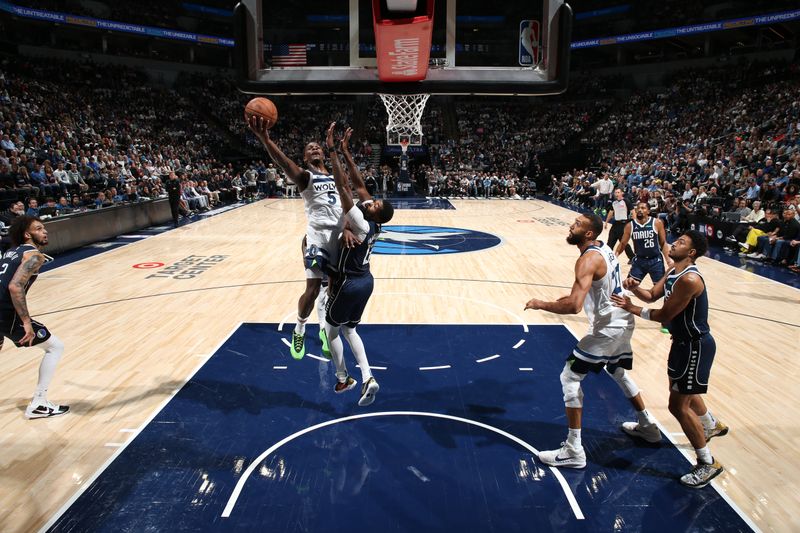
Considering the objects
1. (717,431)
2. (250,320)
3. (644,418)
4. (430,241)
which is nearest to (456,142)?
(430,241)

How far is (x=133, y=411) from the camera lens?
4891 millimetres

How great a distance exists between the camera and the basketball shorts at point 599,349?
3.93 metres

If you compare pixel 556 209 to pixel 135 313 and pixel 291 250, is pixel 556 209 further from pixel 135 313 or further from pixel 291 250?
pixel 135 313

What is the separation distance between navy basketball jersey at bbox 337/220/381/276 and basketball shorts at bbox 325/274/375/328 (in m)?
0.06

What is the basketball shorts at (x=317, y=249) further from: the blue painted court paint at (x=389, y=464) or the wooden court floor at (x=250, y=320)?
the wooden court floor at (x=250, y=320)

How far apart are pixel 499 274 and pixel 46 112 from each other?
71.7ft

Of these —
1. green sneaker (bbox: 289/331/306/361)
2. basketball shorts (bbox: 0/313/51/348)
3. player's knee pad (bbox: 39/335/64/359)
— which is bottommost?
green sneaker (bbox: 289/331/306/361)

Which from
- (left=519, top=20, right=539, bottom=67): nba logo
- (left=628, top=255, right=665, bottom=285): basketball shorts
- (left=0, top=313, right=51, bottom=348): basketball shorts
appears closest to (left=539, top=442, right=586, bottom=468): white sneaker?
(left=628, top=255, right=665, bottom=285): basketball shorts

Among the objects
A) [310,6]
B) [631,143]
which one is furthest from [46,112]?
[631,143]

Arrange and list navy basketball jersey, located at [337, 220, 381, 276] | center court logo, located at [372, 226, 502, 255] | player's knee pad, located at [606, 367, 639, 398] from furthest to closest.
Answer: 1. center court logo, located at [372, 226, 502, 255]
2. navy basketball jersey, located at [337, 220, 381, 276]
3. player's knee pad, located at [606, 367, 639, 398]

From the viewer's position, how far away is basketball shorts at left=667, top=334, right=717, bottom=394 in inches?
148

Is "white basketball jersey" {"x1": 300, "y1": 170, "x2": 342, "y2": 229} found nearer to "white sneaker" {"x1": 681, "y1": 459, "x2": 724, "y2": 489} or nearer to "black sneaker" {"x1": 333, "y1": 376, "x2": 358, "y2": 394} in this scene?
"black sneaker" {"x1": 333, "y1": 376, "x2": 358, "y2": 394}

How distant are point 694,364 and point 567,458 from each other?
43.7 inches

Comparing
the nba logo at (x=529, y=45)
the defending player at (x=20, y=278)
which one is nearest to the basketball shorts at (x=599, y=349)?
the defending player at (x=20, y=278)
